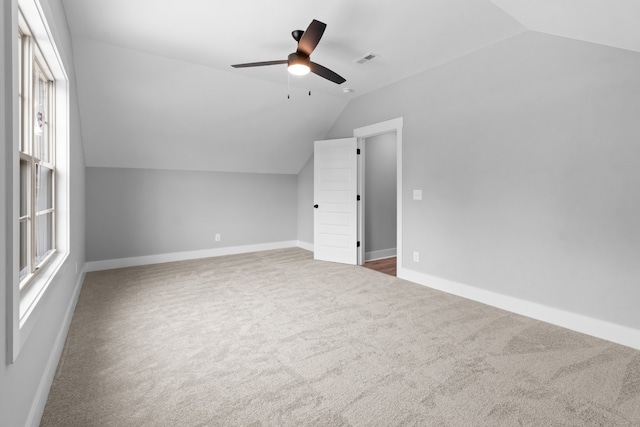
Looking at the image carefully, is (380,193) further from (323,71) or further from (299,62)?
(299,62)

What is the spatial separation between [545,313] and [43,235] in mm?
4401

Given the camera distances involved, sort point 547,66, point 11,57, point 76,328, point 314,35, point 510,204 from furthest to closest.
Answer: point 510,204 → point 547,66 → point 76,328 → point 314,35 → point 11,57

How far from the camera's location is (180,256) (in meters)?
5.64

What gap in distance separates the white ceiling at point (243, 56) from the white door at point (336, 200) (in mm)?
719

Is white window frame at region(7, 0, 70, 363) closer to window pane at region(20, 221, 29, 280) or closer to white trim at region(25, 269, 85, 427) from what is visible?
window pane at region(20, 221, 29, 280)

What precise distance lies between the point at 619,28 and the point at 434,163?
6.61 ft

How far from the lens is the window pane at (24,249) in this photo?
1.89 meters

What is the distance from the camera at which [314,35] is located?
2580 millimetres

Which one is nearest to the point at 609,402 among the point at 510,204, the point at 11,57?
the point at 510,204

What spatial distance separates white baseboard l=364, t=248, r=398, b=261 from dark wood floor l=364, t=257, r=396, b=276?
109mm

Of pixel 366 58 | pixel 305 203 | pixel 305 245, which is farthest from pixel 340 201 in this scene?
pixel 366 58

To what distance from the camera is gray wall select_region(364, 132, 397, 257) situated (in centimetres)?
564

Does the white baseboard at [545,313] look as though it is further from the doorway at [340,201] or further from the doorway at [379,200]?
the doorway at [379,200]

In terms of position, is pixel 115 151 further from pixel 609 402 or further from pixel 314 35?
pixel 609 402
